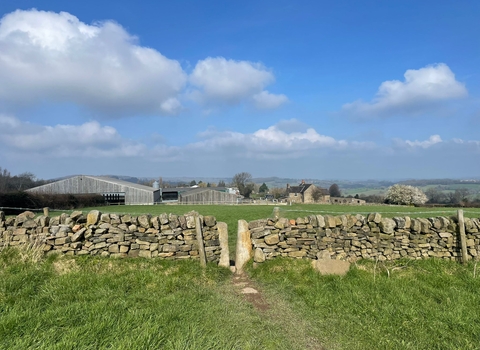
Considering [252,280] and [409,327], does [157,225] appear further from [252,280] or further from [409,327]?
[409,327]

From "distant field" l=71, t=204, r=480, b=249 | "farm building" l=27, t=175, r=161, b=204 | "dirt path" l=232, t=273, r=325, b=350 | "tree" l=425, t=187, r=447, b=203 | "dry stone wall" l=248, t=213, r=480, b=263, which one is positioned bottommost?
"tree" l=425, t=187, r=447, b=203

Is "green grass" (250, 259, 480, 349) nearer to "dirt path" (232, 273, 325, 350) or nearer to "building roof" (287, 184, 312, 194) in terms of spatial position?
"dirt path" (232, 273, 325, 350)

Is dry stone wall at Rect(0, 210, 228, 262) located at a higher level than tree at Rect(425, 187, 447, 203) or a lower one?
higher

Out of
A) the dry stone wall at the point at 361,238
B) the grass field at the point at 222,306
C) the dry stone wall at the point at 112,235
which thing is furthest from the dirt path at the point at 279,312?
the dry stone wall at the point at 112,235

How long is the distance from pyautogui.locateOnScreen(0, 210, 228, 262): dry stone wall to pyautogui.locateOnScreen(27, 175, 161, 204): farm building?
5648 centimetres

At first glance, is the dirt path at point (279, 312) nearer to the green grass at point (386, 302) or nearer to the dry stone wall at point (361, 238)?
the green grass at point (386, 302)

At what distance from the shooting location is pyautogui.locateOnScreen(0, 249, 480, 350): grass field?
14.2 feet

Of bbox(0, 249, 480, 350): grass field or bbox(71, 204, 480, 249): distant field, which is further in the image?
bbox(71, 204, 480, 249): distant field

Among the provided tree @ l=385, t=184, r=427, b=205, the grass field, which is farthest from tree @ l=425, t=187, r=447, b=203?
the grass field

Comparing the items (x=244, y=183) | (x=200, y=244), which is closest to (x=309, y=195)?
(x=244, y=183)

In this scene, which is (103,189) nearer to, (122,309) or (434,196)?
(122,309)

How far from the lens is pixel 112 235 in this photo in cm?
804

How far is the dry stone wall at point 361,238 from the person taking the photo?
8.41 metres

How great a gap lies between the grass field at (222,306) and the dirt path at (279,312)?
0.07 ft
